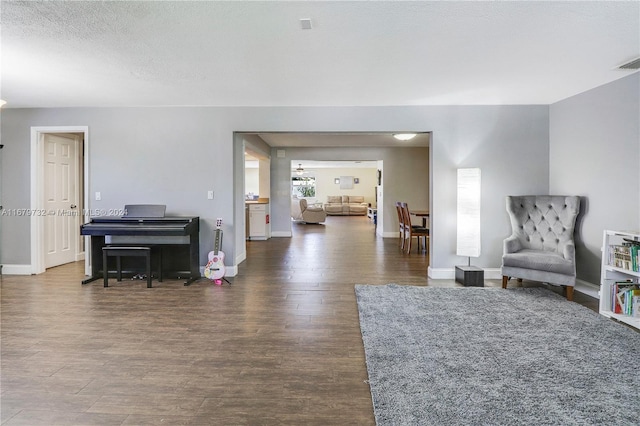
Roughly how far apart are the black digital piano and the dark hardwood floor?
0.30 m

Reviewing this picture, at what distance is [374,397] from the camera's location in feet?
6.33

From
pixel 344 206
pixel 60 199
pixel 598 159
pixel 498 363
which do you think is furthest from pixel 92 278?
pixel 344 206

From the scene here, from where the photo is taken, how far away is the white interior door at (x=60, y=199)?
5.27 metres

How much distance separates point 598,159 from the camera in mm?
3793

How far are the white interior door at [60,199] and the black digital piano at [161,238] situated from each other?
1257mm

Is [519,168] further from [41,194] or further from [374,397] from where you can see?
[41,194]

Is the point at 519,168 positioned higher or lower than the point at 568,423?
higher

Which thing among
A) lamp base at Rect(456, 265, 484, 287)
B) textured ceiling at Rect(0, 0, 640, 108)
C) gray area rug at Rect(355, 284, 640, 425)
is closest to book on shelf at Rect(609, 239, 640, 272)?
gray area rug at Rect(355, 284, 640, 425)

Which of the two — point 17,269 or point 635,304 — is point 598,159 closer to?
point 635,304

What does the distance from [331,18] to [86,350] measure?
2.90m

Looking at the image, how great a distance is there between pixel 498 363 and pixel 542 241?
2.53 metres

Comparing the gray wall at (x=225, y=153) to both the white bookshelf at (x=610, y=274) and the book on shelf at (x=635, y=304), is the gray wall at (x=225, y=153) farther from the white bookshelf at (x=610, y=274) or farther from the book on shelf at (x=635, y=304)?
the book on shelf at (x=635, y=304)

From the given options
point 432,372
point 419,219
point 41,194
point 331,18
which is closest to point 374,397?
point 432,372

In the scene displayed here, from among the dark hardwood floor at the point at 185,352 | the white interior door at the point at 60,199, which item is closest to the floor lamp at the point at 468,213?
the dark hardwood floor at the point at 185,352
